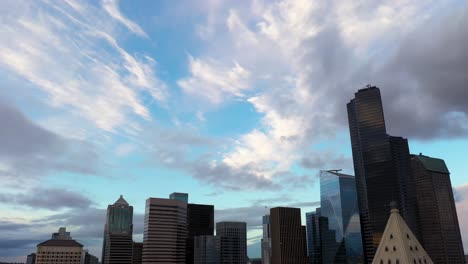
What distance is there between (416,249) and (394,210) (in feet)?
33.3

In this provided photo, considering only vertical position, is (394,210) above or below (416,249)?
above

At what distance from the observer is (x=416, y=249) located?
9375 cm

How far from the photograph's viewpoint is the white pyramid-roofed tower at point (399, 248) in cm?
9069

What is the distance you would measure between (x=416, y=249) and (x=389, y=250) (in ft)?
20.9

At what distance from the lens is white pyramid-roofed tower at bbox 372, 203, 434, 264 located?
9069cm

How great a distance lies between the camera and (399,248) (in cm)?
9200

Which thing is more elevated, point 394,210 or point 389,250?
point 394,210

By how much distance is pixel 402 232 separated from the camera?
9412 centimetres

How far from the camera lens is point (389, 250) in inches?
3701

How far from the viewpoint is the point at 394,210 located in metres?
98.3

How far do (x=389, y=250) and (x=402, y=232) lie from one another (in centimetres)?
532

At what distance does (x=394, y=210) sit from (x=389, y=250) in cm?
1016

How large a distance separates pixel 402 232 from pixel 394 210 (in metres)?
6.10
